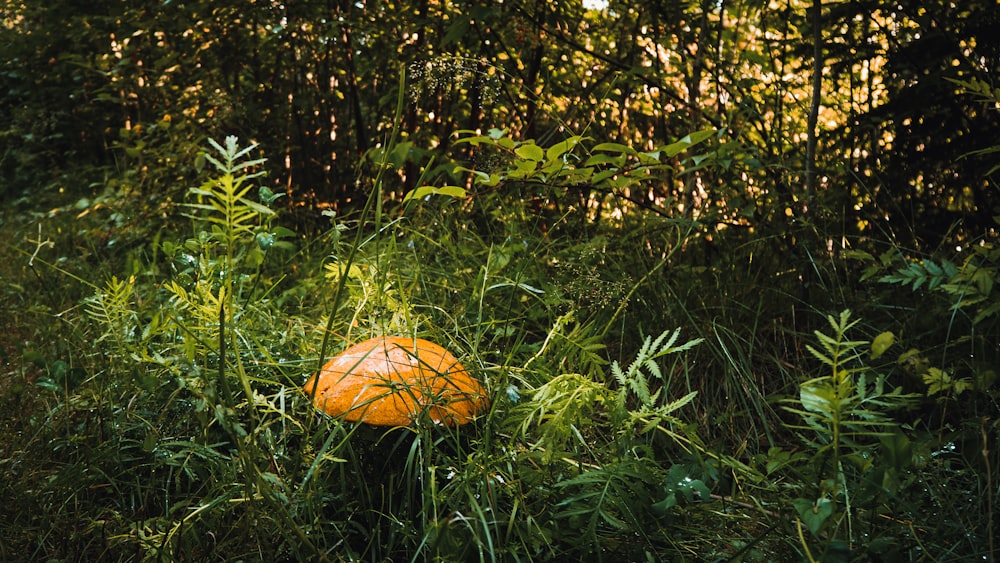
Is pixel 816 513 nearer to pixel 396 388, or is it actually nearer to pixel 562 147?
pixel 396 388

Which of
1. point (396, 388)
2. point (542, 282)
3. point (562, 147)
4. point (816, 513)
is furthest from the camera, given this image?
point (542, 282)

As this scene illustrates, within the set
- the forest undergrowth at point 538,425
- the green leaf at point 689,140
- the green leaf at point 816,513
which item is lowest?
the forest undergrowth at point 538,425

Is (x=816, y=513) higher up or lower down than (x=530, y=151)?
lower down

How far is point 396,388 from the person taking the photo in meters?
1.50

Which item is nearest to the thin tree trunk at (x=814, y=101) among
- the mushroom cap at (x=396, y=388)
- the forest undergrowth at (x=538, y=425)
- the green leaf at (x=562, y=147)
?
the forest undergrowth at (x=538, y=425)

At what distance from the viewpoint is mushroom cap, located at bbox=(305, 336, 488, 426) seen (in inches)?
59.1

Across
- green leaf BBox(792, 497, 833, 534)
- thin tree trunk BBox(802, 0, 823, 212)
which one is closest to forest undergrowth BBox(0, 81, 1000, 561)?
green leaf BBox(792, 497, 833, 534)

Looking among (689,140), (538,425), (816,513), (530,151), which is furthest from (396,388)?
(689,140)

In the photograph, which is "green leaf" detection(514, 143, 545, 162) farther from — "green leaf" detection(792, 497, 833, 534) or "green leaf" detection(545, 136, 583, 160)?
"green leaf" detection(792, 497, 833, 534)

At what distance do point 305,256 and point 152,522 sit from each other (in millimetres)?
1812

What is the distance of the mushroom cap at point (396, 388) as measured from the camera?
1501mm

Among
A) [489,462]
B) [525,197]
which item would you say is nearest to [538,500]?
[489,462]

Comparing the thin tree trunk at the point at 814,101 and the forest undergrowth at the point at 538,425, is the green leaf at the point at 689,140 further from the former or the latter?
the thin tree trunk at the point at 814,101

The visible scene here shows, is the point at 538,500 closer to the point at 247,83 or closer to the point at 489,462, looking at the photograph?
the point at 489,462
